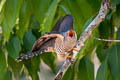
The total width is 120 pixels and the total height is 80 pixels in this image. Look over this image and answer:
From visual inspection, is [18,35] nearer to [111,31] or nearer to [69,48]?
[111,31]

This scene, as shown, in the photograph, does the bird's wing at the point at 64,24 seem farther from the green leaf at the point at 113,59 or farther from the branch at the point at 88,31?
the green leaf at the point at 113,59

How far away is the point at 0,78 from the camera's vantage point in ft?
8.36

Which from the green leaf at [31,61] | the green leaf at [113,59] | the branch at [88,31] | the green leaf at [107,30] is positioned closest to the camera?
the branch at [88,31]

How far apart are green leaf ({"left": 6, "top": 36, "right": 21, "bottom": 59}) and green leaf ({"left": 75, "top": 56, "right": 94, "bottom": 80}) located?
38 centimetres

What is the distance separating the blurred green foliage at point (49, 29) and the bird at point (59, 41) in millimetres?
203

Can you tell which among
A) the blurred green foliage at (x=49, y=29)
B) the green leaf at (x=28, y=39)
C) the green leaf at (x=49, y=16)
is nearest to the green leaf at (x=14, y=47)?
the blurred green foliage at (x=49, y=29)

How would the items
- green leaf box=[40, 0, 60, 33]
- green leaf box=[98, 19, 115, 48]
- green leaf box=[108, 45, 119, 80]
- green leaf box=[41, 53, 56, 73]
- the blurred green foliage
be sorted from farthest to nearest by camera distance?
green leaf box=[41, 53, 56, 73] → green leaf box=[98, 19, 115, 48] → green leaf box=[108, 45, 119, 80] → the blurred green foliage → green leaf box=[40, 0, 60, 33]

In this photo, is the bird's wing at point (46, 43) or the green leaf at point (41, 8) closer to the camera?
the bird's wing at point (46, 43)

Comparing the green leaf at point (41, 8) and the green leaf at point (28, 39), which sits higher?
the green leaf at point (41, 8)

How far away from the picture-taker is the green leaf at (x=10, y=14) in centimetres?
225

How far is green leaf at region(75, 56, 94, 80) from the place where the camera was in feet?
8.23

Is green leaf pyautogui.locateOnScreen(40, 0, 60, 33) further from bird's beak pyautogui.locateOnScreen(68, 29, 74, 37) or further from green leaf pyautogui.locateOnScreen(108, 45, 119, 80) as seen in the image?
green leaf pyautogui.locateOnScreen(108, 45, 119, 80)

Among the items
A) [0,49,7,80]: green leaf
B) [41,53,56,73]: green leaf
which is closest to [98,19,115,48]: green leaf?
[41,53,56,73]: green leaf

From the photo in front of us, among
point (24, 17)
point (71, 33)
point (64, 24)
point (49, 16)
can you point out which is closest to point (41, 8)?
point (24, 17)
